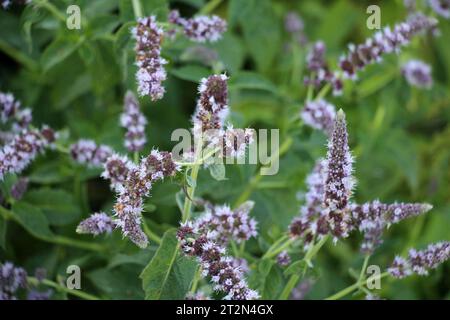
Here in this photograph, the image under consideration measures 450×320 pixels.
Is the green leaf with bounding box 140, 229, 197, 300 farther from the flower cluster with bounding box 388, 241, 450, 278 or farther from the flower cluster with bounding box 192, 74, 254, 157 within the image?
the flower cluster with bounding box 388, 241, 450, 278

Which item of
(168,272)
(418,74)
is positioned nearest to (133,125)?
(168,272)

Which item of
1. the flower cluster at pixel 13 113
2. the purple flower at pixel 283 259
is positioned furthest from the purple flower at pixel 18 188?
the purple flower at pixel 283 259

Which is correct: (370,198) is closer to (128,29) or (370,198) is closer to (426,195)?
(426,195)

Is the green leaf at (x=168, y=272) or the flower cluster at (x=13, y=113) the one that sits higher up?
the flower cluster at (x=13, y=113)

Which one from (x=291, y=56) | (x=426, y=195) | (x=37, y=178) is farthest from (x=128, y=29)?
(x=426, y=195)

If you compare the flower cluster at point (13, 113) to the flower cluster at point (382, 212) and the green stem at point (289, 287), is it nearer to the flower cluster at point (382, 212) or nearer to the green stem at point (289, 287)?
the green stem at point (289, 287)

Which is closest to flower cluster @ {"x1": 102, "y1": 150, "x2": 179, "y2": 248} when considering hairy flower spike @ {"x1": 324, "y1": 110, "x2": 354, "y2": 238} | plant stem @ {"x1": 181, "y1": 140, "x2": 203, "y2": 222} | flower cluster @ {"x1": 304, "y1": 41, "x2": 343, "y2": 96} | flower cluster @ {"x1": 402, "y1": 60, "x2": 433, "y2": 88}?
plant stem @ {"x1": 181, "y1": 140, "x2": 203, "y2": 222}
